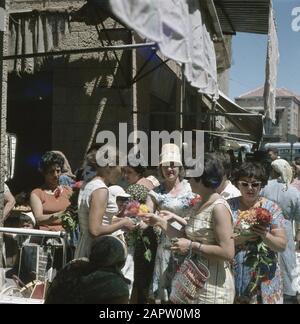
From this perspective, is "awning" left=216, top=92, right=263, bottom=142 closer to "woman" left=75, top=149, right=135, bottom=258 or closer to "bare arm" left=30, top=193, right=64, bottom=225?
"bare arm" left=30, top=193, right=64, bottom=225

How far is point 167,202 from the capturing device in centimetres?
452

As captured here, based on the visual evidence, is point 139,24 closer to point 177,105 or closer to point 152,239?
point 152,239

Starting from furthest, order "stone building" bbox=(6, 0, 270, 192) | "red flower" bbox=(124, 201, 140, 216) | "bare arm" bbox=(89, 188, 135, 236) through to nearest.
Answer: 1. "stone building" bbox=(6, 0, 270, 192)
2. "red flower" bbox=(124, 201, 140, 216)
3. "bare arm" bbox=(89, 188, 135, 236)

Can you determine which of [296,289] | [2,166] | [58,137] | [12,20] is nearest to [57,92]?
[58,137]

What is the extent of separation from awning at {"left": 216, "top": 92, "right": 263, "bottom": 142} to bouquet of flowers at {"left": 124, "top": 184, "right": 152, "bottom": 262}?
620cm

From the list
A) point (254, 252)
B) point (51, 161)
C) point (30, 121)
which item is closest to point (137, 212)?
point (254, 252)

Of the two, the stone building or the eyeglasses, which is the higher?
the stone building

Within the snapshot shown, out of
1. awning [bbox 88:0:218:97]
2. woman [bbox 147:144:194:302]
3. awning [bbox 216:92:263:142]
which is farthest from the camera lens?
awning [bbox 216:92:263:142]

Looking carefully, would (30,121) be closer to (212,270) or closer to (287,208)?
(287,208)

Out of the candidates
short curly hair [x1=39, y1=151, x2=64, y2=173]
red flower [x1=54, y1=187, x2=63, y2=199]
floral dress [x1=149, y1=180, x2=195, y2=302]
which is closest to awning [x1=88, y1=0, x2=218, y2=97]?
floral dress [x1=149, y1=180, x2=195, y2=302]

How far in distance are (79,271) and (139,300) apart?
9.16 feet

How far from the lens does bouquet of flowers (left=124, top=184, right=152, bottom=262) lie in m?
4.02

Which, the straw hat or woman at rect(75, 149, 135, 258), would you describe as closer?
woman at rect(75, 149, 135, 258)

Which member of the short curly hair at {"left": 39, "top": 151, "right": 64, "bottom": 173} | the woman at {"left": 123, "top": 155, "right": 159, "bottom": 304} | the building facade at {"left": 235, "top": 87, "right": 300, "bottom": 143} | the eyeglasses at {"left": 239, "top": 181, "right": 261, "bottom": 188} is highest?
the building facade at {"left": 235, "top": 87, "right": 300, "bottom": 143}
